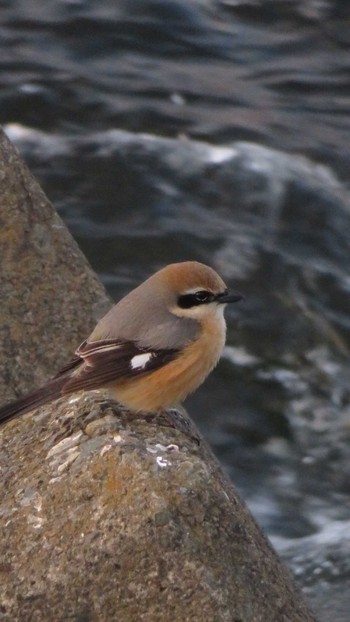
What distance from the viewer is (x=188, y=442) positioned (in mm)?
5055

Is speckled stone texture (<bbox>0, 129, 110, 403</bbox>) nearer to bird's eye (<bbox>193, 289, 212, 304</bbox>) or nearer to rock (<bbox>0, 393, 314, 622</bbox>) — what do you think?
bird's eye (<bbox>193, 289, 212, 304</bbox>)

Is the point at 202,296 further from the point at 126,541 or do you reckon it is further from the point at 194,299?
the point at 126,541

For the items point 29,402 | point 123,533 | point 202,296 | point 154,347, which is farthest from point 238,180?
point 123,533

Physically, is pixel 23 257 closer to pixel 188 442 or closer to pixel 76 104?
pixel 188 442

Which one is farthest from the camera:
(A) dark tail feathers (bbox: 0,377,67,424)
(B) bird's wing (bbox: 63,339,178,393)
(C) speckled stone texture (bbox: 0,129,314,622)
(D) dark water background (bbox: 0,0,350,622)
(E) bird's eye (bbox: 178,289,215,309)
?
(D) dark water background (bbox: 0,0,350,622)

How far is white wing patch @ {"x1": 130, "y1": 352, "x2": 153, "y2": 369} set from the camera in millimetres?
5453

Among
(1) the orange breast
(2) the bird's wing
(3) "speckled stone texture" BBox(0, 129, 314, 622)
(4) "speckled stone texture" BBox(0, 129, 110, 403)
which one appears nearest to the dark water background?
(1) the orange breast

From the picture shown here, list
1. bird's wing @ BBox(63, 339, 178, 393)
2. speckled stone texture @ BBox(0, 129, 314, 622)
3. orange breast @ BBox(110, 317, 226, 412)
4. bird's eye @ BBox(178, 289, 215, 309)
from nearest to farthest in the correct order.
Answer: speckled stone texture @ BBox(0, 129, 314, 622) < bird's wing @ BBox(63, 339, 178, 393) < orange breast @ BBox(110, 317, 226, 412) < bird's eye @ BBox(178, 289, 215, 309)

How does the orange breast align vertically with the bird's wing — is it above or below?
below

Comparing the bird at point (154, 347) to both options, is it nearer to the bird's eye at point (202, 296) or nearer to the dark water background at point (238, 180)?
the bird's eye at point (202, 296)

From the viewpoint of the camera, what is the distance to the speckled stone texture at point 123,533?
171 inches

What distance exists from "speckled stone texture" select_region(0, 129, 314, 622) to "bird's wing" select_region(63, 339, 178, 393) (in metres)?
0.13

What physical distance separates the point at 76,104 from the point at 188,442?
9.31m

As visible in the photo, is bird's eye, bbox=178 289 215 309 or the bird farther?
bird's eye, bbox=178 289 215 309
